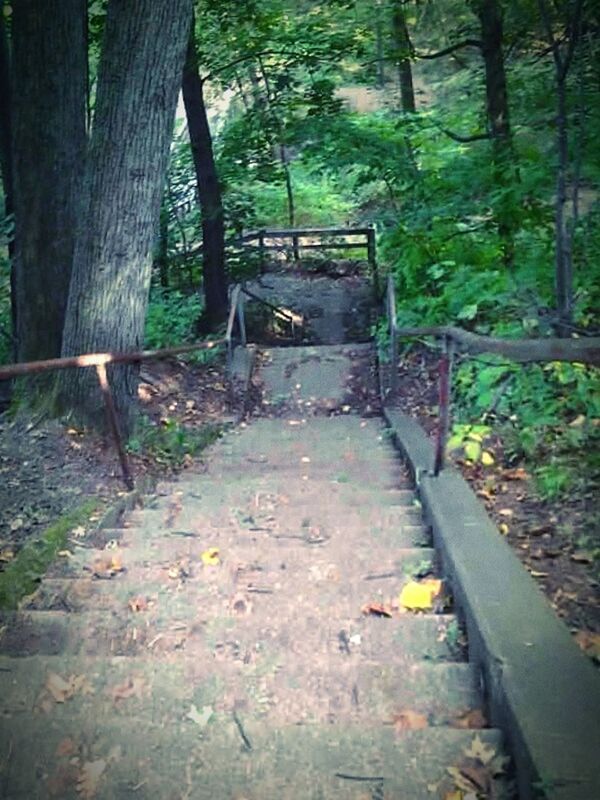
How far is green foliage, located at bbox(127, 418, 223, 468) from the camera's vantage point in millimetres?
5734

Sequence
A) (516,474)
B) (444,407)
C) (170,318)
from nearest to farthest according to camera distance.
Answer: (444,407) < (516,474) < (170,318)

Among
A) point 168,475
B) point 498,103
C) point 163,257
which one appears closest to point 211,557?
point 168,475

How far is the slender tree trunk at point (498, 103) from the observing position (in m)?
8.00

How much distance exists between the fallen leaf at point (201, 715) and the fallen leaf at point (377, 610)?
0.86 metres

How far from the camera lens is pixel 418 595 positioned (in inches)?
120

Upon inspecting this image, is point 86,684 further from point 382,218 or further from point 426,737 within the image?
point 382,218

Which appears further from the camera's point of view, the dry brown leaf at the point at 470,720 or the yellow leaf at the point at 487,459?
the yellow leaf at the point at 487,459

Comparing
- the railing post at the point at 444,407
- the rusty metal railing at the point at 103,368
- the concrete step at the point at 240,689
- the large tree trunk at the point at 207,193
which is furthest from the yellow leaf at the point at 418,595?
the large tree trunk at the point at 207,193

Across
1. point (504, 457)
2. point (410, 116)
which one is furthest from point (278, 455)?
point (410, 116)

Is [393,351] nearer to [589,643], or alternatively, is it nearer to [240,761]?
[589,643]

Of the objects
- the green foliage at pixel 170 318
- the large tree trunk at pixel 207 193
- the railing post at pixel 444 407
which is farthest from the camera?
the green foliage at pixel 170 318

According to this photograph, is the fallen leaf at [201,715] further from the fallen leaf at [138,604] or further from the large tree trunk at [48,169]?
the large tree trunk at [48,169]

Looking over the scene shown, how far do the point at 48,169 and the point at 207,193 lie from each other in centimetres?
510

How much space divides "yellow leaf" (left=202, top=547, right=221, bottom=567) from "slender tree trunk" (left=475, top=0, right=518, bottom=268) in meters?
5.31
